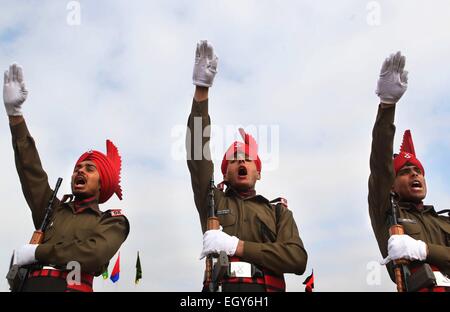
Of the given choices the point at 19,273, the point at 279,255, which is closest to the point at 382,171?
the point at 279,255

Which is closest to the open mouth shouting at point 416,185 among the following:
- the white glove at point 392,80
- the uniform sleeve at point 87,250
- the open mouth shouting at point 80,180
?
the white glove at point 392,80

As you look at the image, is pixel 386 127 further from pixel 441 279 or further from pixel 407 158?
pixel 441 279

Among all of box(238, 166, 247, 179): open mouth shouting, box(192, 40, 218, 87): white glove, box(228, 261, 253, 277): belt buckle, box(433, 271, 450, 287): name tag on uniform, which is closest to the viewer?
box(228, 261, 253, 277): belt buckle

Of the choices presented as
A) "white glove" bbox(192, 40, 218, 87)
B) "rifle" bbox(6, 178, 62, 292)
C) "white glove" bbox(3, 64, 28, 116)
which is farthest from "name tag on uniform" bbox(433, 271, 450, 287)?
"white glove" bbox(3, 64, 28, 116)

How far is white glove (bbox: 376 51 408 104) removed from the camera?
668cm

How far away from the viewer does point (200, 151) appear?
6.72m

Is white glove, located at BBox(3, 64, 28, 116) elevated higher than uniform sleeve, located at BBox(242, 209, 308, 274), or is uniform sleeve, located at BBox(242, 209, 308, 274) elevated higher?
white glove, located at BBox(3, 64, 28, 116)

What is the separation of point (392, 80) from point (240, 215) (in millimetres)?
2547

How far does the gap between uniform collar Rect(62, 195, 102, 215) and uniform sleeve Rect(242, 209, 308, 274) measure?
2.20 m

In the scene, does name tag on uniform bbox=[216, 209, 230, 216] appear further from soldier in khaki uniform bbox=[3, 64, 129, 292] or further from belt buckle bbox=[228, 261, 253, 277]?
soldier in khaki uniform bbox=[3, 64, 129, 292]

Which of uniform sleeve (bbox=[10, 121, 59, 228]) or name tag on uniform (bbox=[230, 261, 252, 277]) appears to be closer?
name tag on uniform (bbox=[230, 261, 252, 277])

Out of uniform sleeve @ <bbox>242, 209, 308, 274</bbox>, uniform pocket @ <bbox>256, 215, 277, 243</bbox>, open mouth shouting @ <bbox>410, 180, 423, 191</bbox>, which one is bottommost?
uniform sleeve @ <bbox>242, 209, 308, 274</bbox>

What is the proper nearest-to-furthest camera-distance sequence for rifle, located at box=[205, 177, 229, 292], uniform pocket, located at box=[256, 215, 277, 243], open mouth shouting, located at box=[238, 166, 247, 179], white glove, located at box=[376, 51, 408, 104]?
rifle, located at box=[205, 177, 229, 292]
uniform pocket, located at box=[256, 215, 277, 243]
white glove, located at box=[376, 51, 408, 104]
open mouth shouting, located at box=[238, 166, 247, 179]
